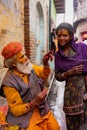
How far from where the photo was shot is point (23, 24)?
799cm

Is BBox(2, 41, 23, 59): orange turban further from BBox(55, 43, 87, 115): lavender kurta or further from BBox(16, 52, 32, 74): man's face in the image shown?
BBox(55, 43, 87, 115): lavender kurta

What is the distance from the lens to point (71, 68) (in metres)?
3.65

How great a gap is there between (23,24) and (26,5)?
0.53 meters

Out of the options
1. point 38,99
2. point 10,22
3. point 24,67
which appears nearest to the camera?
point 38,99

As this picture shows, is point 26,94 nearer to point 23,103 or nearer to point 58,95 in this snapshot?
point 23,103

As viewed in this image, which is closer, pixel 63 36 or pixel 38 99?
pixel 38 99

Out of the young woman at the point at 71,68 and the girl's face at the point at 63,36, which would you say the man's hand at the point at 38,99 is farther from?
the girl's face at the point at 63,36

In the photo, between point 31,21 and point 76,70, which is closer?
point 76,70

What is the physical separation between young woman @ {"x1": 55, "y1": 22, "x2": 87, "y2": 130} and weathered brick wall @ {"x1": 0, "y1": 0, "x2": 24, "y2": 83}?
2128 millimetres

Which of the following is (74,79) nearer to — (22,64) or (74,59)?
(74,59)

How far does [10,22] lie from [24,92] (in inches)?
125

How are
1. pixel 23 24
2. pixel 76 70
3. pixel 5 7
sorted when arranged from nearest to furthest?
1. pixel 76 70
2. pixel 5 7
3. pixel 23 24

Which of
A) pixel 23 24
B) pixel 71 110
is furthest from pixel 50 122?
pixel 23 24

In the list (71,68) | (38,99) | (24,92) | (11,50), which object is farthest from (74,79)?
(11,50)
